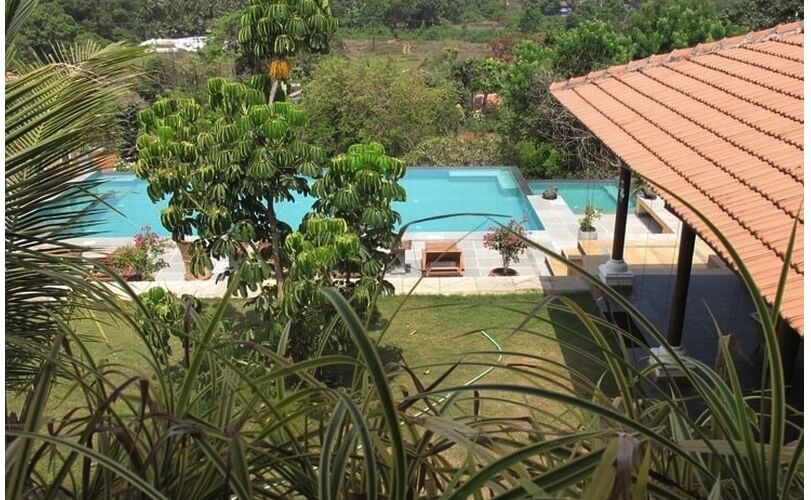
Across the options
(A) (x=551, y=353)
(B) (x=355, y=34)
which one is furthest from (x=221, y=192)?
(B) (x=355, y=34)

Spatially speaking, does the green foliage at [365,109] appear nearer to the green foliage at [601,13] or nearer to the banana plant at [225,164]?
the banana plant at [225,164]

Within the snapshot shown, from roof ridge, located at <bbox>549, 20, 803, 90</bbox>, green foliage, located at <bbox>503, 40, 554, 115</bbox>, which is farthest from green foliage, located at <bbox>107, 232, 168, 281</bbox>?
green foliage, located at <bbox>503, 40, 554, 115</bbox>

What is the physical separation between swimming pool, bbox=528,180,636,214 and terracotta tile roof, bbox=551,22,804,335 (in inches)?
292

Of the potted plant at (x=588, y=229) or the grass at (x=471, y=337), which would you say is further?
the potted plant at (x=588, y=229)

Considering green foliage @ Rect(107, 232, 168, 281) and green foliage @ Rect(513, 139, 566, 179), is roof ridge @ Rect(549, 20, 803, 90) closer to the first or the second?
green foliage @ Rect(107, 232, 168, 281)

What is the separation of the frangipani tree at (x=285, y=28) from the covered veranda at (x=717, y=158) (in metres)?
2.77

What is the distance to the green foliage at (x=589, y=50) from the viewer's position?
17.7 meters

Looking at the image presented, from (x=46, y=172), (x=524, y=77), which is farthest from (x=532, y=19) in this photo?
(x=46, y=172)

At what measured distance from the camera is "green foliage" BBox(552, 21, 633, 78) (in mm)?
17688

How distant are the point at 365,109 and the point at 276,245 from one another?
14046mm

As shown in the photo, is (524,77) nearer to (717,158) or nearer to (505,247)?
(505,247)

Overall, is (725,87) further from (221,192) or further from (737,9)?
(737,9)

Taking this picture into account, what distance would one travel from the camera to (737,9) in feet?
93.1

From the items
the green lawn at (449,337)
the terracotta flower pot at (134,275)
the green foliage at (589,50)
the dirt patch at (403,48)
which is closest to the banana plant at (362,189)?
the green lawn at (449,337)
